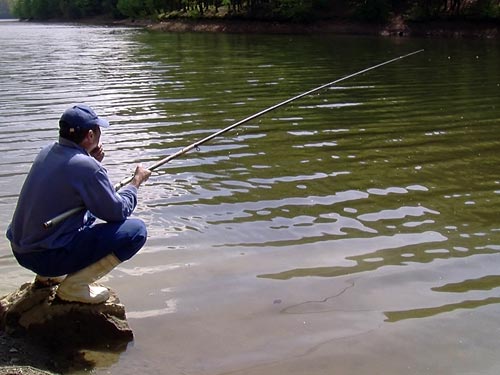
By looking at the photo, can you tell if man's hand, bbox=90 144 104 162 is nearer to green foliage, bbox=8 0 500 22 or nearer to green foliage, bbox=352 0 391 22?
green foliage, bbox=8 0 500 22

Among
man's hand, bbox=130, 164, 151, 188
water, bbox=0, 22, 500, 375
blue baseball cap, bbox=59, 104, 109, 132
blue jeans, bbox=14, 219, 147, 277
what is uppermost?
blue baseball cap, bbox=59, 104, 109, 132

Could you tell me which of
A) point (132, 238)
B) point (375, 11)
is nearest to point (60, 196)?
point (132, 238)

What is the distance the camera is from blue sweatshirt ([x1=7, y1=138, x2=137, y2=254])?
426cm

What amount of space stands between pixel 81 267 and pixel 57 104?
41.0 feet

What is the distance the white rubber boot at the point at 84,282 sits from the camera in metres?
4.59

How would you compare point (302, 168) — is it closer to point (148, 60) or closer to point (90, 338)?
point (90, 338)

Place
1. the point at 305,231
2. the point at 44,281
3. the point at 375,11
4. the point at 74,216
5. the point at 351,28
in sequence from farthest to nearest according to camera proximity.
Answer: the point at 351,28 < the point at 375,11 < the point at 305,231 < the point at 44,281 < the point at 74,216

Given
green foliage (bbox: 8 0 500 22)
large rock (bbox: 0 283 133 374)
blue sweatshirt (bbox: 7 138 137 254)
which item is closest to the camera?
blue sweatshirt (bbox: 7 138 137 254)

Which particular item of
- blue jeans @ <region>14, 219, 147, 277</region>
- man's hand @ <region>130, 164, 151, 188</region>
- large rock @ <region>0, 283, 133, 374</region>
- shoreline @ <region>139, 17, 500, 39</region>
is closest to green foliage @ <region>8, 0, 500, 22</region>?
shoreline @ <region>139, 17, 500, 39</region>

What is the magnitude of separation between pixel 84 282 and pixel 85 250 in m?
0.27

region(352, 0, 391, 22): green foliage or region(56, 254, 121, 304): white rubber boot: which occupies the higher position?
region(352, 0, 391, 22): green foliage

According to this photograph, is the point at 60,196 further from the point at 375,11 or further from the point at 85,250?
the point at 375,11

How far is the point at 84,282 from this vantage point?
461 centimetres

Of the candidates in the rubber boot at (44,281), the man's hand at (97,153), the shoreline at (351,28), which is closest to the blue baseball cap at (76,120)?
the man's hand at (97,153)
